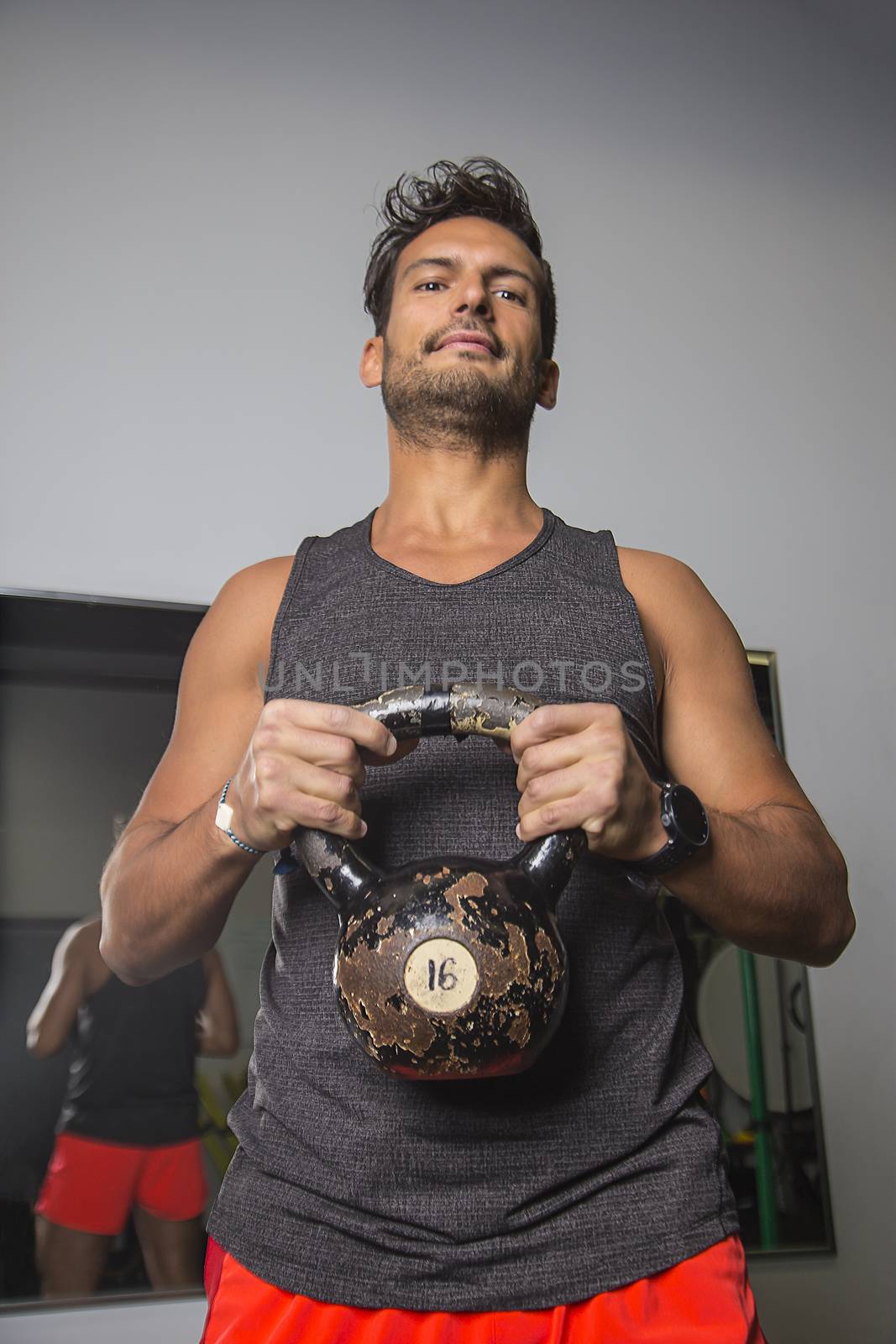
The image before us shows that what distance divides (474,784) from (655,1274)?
44cm

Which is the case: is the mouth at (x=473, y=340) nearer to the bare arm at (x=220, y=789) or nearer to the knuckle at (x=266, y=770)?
the bare arm at (x=220, y=789)

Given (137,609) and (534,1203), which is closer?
(534,1203)

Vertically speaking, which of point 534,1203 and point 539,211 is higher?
point 539,211

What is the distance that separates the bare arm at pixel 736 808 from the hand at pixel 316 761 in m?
0.24

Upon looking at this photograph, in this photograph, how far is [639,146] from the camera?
304 cm

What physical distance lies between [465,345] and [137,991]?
1.43 m

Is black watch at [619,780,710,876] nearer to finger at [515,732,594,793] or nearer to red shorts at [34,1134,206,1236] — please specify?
finger at [515,732,594,793]

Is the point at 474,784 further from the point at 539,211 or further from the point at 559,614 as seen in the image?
the point at 539,211

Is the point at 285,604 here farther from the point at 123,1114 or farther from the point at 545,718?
the point at 123,1114

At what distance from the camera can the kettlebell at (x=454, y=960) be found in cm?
78

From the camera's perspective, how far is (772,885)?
105cm

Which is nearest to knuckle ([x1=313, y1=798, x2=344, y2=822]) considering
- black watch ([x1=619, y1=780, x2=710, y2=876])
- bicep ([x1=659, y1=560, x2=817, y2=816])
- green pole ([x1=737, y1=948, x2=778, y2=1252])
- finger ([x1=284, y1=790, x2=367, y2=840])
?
finger ([x1=284, y1=790, x2=367, y2=840])

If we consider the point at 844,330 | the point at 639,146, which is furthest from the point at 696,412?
the point at 639,146

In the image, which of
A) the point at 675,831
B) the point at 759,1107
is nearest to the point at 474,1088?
the point at 675,831
